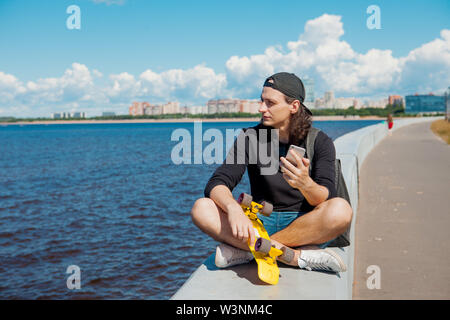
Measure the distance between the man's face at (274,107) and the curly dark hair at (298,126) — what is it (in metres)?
0.05

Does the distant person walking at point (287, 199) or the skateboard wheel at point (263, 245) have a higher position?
the distant person walking at point (287, 199)

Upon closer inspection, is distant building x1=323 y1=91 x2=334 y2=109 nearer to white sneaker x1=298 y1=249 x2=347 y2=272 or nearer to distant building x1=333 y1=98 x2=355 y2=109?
distant building x1=333 y1=98 x2=355 y2=109

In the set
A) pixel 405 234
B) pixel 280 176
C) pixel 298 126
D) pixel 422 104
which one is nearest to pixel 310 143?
pixel 298 126

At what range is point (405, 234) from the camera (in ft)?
19.9

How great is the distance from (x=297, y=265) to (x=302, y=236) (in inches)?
8.6

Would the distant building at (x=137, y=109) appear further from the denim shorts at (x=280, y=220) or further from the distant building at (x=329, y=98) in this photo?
the denim shorts at (x=280, y=220)

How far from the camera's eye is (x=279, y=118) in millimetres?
3398

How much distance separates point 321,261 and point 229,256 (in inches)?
26.8

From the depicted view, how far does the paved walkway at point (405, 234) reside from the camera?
14.3 feet

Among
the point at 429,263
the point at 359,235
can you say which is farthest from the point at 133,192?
the point at 429,263
